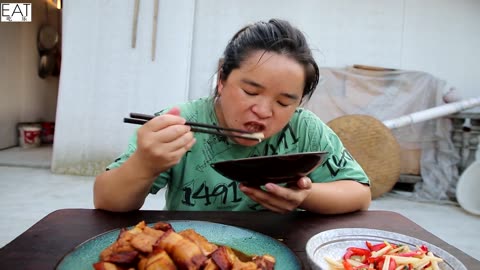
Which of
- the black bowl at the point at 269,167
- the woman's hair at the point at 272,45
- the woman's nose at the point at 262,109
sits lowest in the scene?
the black bowl at the point at 269,167

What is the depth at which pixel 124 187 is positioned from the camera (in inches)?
45.4

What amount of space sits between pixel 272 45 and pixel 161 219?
2.19 ft

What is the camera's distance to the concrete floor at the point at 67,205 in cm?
332

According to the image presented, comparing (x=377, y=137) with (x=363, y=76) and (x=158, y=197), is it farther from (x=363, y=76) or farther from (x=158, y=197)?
(x=158, y=197)

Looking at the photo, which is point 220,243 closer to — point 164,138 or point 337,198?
point 164,138

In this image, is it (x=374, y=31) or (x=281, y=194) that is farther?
(x=374, y=31)

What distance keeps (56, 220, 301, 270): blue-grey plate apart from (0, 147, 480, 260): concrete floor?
7.99 ft

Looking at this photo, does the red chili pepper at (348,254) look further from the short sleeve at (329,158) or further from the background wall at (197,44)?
the background wall at (197,44)

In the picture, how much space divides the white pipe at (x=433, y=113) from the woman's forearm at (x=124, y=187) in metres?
3.85

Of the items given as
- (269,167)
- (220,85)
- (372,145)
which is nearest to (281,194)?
(269,167)

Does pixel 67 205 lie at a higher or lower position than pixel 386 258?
lower

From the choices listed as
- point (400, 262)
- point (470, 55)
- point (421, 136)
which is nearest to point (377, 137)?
point (421, 136)

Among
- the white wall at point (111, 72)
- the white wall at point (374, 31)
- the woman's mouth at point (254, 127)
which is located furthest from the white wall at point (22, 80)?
the woman's mouth at point (254, 127)

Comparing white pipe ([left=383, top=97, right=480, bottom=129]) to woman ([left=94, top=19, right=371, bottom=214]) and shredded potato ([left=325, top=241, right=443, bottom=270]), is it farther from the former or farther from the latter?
shredded potato ([left=325, top=241, right=443, bottom=270])
